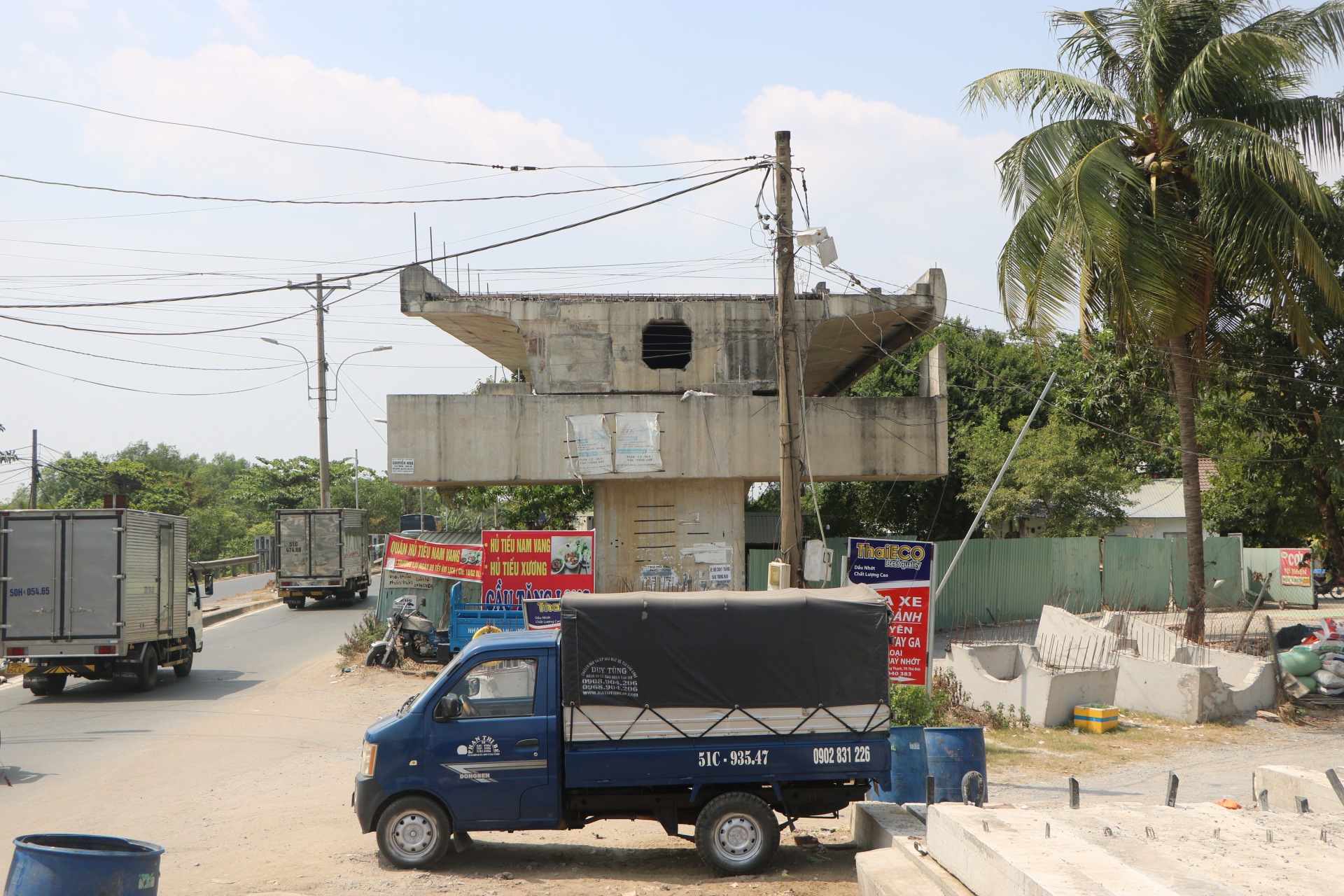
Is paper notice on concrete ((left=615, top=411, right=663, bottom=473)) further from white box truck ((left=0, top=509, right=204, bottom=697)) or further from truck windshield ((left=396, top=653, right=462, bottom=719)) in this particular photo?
truck windshield ((left=396, top=653, right=462, bottom=719))

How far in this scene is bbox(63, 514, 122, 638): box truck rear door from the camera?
1694 cm

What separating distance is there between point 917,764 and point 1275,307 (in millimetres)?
13262

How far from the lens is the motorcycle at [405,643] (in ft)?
64.7

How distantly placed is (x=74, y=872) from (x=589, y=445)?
14.7 meters

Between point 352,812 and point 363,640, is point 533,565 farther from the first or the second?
point 352,812

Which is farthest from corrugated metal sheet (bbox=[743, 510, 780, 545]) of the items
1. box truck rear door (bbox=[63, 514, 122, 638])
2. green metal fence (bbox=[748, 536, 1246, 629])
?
box truck rear door (bbox=[63, 514, 122, 638])

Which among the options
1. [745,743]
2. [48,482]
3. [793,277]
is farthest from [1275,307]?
[48,482]

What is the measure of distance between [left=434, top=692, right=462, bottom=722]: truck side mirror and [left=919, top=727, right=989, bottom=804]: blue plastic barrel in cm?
397

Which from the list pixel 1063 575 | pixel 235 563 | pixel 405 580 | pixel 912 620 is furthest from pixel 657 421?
pixel 235 563

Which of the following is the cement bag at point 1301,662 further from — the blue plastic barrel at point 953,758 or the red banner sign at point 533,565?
the red banner sign at point 533,565

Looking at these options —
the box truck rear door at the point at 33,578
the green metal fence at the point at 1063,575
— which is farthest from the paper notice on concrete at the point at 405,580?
the green metal fence at the point at 1063,575

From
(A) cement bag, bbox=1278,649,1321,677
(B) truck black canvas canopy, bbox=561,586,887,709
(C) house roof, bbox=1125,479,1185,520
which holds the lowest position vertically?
(A) cement bag, bbox=1278,649,1321,677

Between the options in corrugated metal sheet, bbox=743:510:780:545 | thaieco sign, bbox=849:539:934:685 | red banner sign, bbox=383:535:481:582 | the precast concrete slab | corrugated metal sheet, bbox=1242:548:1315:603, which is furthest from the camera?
corrugated metal sheet, bbox=743:510:780:545

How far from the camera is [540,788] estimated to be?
8.08 metres
